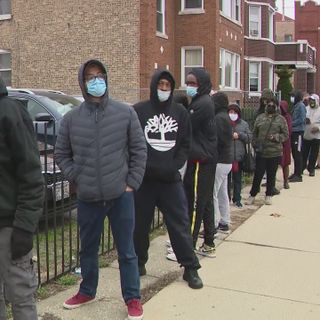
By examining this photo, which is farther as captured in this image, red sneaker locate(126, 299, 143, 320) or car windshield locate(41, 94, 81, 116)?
car windshield locate(41, 94, 81, 116)

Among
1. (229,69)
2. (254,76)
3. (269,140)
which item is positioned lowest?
(269,140)

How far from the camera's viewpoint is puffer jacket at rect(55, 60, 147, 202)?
12.5 feet

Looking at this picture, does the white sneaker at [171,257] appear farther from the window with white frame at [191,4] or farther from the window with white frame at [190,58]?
the window with white frame at [191,4]

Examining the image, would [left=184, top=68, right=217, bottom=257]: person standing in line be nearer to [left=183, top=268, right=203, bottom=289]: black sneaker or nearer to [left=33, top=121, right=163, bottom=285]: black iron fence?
[left=183, top=268, right=203, bottom=289]: black sneaker

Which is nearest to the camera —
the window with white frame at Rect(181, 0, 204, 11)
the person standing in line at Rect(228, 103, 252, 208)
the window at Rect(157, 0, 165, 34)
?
the person standing in line at Rect(228, 103, 252, 208)

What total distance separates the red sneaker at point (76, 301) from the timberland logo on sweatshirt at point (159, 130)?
1.31 meters

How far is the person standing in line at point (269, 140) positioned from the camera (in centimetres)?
845

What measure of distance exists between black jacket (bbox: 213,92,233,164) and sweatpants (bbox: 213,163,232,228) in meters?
0.10

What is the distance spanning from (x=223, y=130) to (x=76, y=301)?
9.23 feet

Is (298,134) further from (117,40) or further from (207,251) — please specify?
(117,40)

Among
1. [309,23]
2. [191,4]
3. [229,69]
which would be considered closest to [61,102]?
[191,4]

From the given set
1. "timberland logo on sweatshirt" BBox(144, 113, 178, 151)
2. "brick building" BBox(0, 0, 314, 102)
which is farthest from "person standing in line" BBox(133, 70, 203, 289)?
"brick building" BBox(0, 0, 314, 102)

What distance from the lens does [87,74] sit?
3.87m

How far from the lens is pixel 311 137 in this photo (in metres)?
12.0
